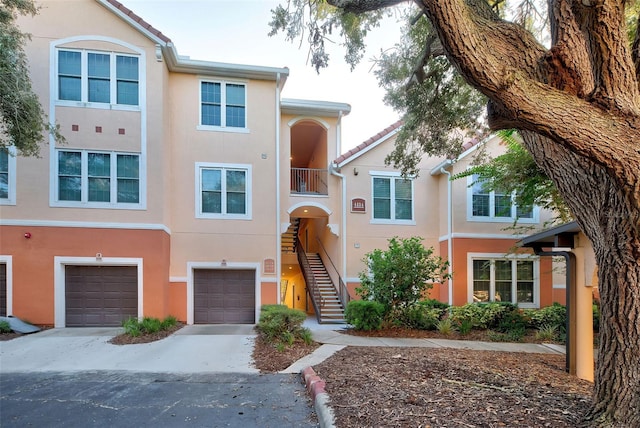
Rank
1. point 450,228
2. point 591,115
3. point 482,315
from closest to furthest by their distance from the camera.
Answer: point 591,115
point 482,315
point 450,228

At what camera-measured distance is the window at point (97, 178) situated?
10.1 m

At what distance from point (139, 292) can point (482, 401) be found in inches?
373

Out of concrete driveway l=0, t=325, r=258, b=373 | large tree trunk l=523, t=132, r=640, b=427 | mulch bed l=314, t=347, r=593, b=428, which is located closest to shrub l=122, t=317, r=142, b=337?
concrete driveway l=0, t=325, r=258, b=373

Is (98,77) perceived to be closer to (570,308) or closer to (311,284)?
(311,284)

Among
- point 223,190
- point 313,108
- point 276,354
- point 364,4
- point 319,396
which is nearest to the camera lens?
point 319,396

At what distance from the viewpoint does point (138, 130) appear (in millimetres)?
10414

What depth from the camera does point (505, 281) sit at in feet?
41.2

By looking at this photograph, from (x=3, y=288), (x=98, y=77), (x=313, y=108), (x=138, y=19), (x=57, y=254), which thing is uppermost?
(x=138, y=19)

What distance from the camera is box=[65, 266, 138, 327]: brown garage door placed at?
10.1m

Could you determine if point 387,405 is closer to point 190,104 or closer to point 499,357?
point 499,357

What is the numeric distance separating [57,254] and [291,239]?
29.7 feet

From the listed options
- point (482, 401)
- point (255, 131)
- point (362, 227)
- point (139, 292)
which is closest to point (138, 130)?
point (255, 131)

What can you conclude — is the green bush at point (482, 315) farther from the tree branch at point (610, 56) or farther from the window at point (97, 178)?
A: the window at point (97, 178)

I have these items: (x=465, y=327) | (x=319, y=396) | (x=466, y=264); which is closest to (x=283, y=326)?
(x=319, y=396)
